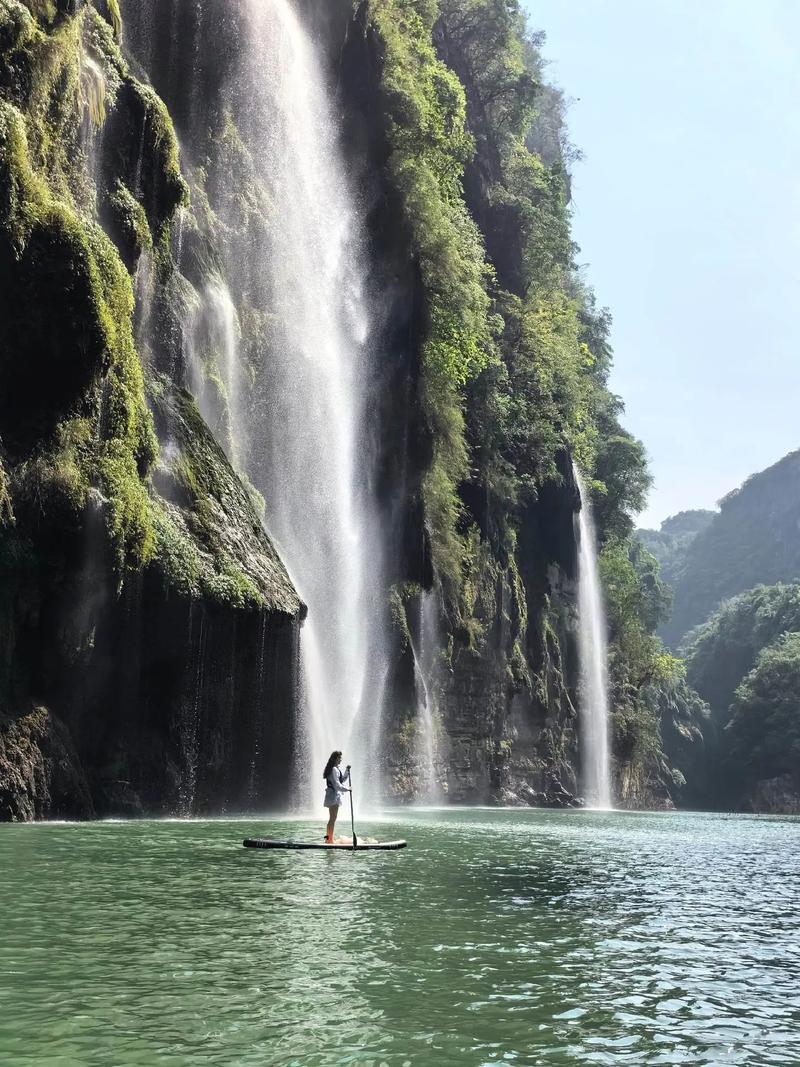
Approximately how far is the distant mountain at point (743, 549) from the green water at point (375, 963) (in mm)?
164032

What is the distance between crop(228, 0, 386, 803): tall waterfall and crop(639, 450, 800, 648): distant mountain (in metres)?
140

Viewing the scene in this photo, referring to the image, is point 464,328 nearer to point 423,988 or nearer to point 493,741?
point 493,741

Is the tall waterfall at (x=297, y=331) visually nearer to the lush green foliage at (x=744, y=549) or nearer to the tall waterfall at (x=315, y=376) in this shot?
the tall waterfall at (x=315, y=376)

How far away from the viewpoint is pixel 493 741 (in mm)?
49594

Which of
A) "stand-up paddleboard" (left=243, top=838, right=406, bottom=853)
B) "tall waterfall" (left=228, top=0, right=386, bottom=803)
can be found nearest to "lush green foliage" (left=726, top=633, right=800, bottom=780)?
"tall waterfall" (left=228, top=0, right=386, bottom=803)

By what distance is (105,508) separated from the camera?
66.1 feet

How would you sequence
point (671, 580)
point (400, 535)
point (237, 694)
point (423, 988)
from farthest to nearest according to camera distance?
point (671, 580) < point (400, 535) < point (237, 694) < point (423, 988)

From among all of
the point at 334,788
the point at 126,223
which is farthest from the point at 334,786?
the point at 126,223

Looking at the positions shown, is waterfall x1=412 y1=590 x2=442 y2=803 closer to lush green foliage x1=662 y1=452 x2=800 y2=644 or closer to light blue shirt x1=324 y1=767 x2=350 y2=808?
light blue shirt x1=324 y1=767 x2=350 y2=808

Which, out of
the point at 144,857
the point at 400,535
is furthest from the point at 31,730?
the point at 400,535

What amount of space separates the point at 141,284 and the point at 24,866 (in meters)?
16.4

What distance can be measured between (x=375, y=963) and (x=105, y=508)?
46.3 feet

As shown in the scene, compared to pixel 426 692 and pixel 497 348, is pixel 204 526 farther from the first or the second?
pixel 497 348

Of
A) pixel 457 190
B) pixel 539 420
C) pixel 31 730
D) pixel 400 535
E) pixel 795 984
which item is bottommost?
pixel 795 984
